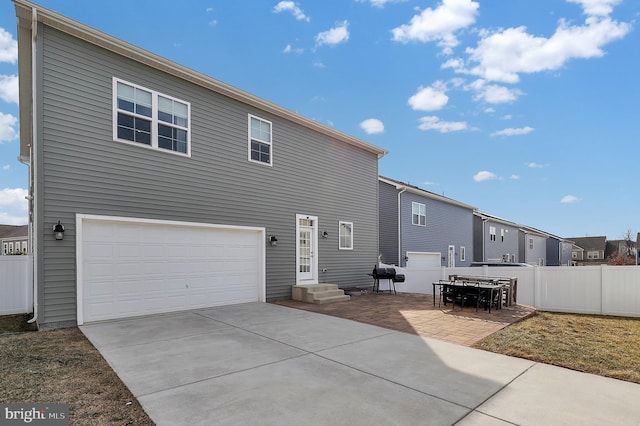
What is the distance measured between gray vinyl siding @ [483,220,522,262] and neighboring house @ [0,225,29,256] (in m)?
44.0

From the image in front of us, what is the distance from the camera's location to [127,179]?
304 inches

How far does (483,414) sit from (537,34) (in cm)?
1067

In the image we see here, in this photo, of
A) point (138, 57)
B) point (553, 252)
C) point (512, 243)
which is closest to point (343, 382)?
point (138, 57)

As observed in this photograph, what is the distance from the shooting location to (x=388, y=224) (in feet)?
57.2

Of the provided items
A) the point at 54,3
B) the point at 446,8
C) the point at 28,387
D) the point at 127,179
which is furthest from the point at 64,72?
the point at 446,8

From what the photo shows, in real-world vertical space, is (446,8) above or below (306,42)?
below

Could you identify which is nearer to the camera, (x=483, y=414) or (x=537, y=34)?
(x=483, y=414)

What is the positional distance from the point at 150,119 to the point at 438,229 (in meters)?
17.4

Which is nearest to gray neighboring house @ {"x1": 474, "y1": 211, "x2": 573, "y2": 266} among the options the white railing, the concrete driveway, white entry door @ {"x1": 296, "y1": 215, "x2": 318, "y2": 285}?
white entry door @ {"x1": 296, "y1": 215, "x2": 318, "y2": 285}

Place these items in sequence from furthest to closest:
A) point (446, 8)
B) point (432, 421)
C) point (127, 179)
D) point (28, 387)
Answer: point (446, 8) < point (127, 179) < point (28, 387) < point (432, 421)

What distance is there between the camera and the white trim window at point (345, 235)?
1287 centimetres

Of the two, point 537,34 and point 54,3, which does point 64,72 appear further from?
A: point 537,34

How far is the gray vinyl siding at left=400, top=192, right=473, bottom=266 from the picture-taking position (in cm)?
1805

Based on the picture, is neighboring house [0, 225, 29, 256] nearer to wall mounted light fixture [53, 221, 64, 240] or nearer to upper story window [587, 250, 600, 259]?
wall mounted light fixture [53, 221, 64, 240]
